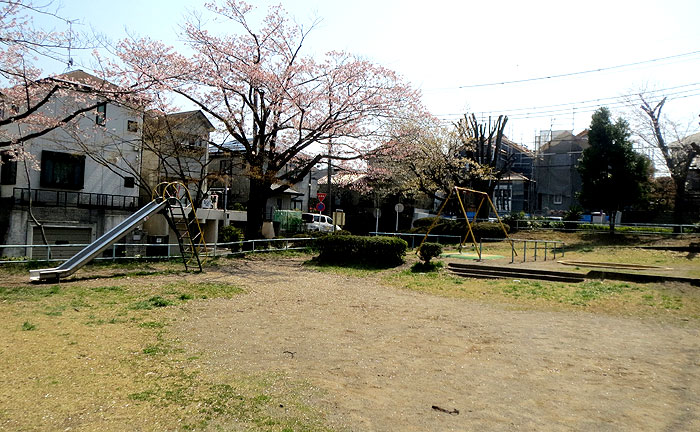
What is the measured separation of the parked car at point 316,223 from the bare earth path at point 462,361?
2299 centimetres

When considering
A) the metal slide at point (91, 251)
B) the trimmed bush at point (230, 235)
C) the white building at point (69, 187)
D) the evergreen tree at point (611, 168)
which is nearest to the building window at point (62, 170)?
the white building at point (69, 187)

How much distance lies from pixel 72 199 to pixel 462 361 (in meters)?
23.9

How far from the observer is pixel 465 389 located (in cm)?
499

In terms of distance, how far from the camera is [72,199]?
79.3 ft

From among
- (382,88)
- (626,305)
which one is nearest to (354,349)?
(626,305)

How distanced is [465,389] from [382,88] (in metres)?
15.7

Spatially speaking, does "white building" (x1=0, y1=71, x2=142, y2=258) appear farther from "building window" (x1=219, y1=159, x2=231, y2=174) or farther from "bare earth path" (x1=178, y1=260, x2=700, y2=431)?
"bare earth path" (x1=178, y1=260, x2=700, y2=431)

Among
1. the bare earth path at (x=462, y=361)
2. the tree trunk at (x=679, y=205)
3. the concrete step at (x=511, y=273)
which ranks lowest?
the bare earth path at (x=462, y=361)

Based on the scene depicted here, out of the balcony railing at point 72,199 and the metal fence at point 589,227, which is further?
the metal fence at point 589,227

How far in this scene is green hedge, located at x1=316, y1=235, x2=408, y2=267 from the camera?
16.1 metres

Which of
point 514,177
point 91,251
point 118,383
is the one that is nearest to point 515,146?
point 514,177

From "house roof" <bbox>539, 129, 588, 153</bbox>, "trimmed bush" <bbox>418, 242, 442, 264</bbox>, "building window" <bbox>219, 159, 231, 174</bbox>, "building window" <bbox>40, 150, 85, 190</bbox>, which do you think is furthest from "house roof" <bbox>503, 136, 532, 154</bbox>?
"building window" <bbox>40, 150, 85, 190</bbox>

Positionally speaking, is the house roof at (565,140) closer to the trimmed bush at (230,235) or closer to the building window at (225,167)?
the building window at (225,167)

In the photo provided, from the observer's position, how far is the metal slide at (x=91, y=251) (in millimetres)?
10871
